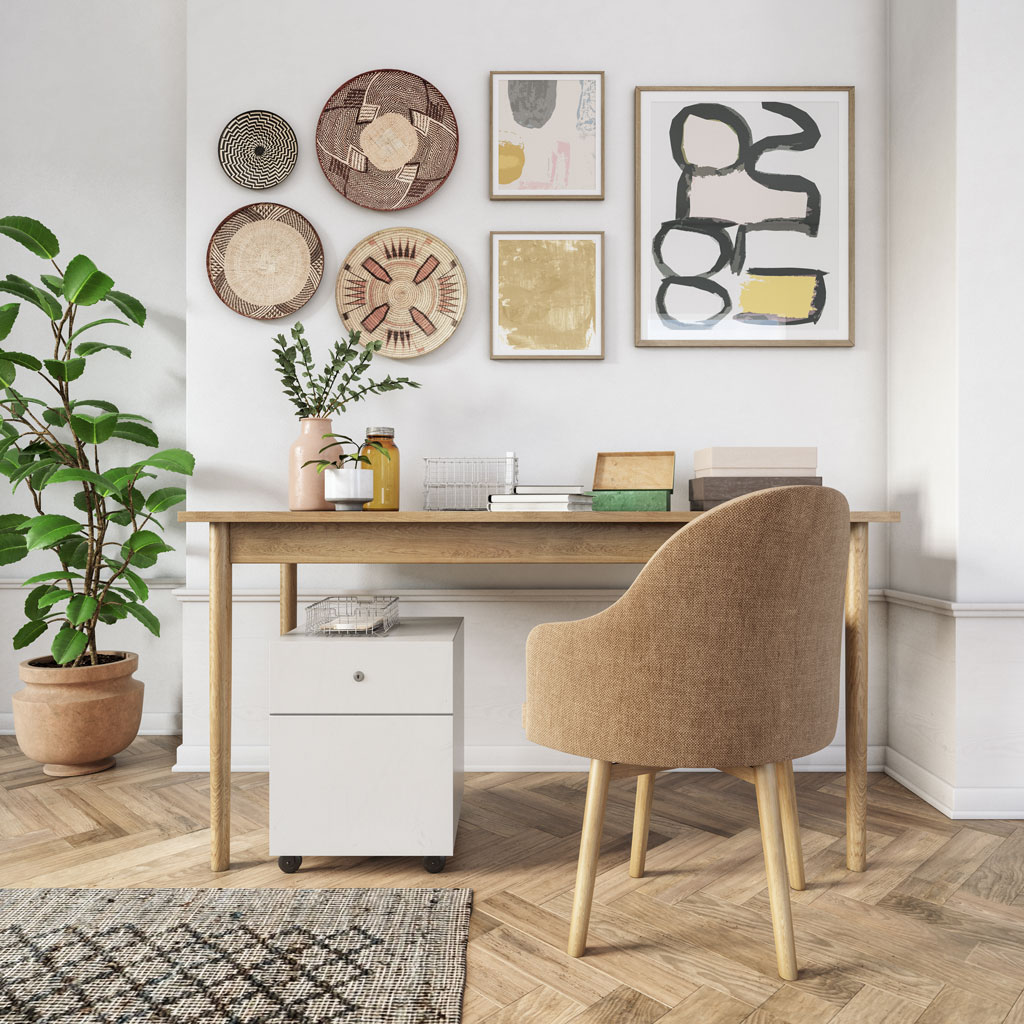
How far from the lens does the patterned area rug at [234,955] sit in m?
1.13

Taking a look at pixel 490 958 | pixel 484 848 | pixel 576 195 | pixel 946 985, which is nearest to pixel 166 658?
pixel 484 848

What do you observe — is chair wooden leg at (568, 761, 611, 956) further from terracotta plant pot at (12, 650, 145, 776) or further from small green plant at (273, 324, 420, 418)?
terracotta plant pot at (12, 650, 145, 776)

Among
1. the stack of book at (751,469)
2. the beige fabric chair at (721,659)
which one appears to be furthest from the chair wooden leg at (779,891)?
the stack of book at (751,469)

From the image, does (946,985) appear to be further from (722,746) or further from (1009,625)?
(1009,625)

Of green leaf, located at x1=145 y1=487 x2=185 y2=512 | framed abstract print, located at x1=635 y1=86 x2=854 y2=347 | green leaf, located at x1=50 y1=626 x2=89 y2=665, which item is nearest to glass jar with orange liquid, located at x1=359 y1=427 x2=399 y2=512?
green leaf, located at x1=145 y1=487 x2=185 y2=512

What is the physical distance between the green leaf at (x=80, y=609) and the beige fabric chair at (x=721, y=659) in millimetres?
1607

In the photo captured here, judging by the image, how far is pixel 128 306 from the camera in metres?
2.30

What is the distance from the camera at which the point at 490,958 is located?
50.6 inches

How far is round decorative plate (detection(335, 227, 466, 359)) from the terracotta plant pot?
136 centimetres

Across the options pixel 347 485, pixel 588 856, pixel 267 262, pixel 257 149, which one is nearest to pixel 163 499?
pixel 267 262

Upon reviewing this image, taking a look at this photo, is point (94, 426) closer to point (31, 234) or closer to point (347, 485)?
point (31, 234)

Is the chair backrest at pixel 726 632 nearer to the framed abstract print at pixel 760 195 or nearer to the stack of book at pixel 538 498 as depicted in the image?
the stack of book at pixel 538 498

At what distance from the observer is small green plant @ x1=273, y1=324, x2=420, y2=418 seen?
209 centimetres

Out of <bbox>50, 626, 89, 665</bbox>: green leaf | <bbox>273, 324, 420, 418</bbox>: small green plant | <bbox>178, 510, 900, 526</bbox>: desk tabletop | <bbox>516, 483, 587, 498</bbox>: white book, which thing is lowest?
<bbox>50, 626, 89, 665</bbox>: green leaf
